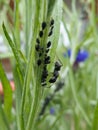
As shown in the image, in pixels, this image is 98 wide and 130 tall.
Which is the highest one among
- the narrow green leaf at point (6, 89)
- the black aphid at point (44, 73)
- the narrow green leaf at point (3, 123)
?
the black aphid at point (44, 73)

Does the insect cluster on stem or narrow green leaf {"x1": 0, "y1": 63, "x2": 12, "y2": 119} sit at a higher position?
the insect cluster on stem

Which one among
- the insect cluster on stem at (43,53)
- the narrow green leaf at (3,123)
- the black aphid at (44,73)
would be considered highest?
the insect cluster on stem at (43,53)

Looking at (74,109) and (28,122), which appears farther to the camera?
(74,109)

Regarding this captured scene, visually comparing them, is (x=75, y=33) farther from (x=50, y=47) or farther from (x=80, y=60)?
(x=50, y=47)

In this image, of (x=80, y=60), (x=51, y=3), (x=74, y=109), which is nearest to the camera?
(x=51, y=3)

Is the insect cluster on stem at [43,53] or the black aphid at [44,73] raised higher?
the insect cluster on stem at [43,53]

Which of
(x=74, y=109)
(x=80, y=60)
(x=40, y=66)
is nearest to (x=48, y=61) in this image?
(x=40, y=66)

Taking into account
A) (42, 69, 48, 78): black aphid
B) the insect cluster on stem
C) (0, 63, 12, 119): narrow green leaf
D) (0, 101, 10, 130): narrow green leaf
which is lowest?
(0, 101, 10, 130): narrow green leaf

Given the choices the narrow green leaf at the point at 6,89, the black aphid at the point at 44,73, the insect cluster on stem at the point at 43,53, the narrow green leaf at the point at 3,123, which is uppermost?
the insect cluster on stem at the point at 43,53

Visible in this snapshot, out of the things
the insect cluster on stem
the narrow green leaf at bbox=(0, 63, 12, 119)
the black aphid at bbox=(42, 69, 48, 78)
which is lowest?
the narrow green leaf at bbox=(0, 63, 12, 119)

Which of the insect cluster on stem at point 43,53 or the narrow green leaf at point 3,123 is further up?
the insect cluster on stem at point 43,53

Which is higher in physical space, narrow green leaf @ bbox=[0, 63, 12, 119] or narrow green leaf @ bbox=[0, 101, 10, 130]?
narrow green leaf @ bbox=[0, 63, 12, 119]
